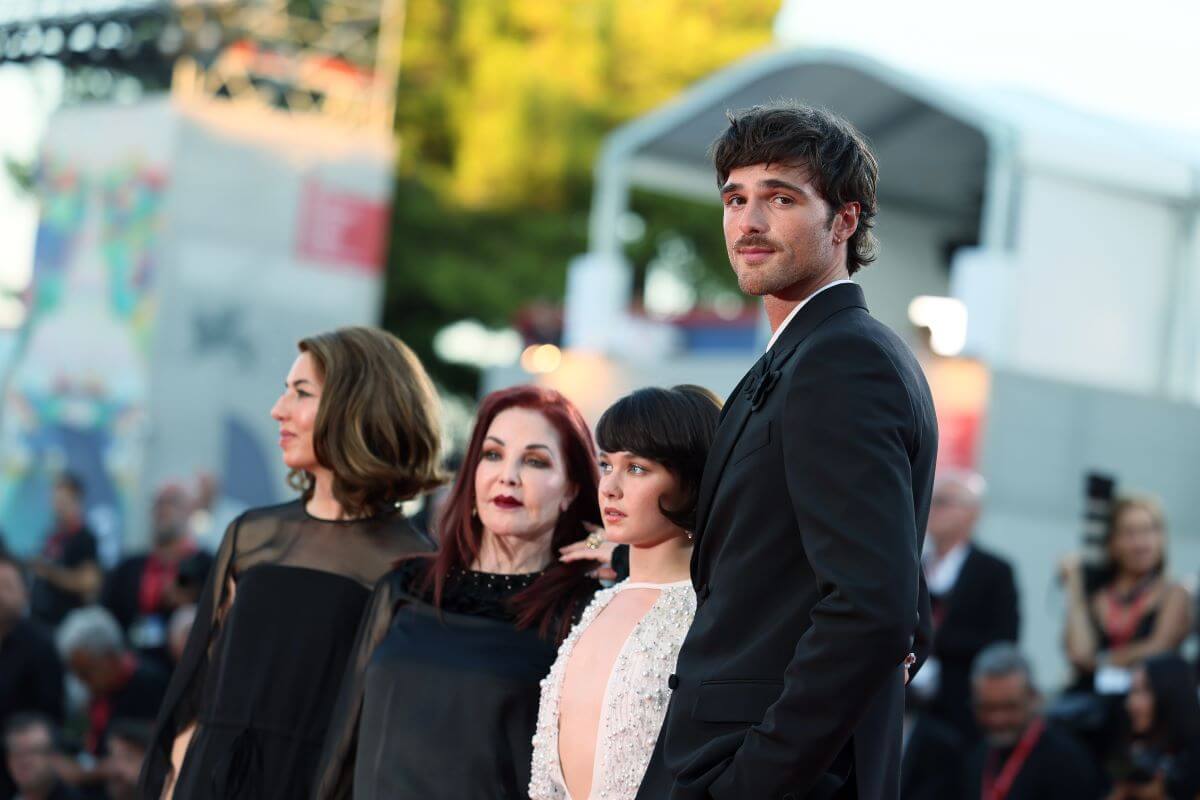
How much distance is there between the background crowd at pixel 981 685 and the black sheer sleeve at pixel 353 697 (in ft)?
9.90

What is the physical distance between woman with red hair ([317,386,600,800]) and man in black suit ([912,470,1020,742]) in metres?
3.35

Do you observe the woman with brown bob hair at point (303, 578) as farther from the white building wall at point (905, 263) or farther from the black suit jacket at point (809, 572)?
the white building wall at point (905, 263)

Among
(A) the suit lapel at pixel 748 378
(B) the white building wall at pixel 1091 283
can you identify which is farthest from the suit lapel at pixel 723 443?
(B) the white building wall at pixel 1091 283

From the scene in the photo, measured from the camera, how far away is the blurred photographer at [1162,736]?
6.16m

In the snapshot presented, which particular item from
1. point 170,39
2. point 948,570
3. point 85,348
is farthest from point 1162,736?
point 170,39

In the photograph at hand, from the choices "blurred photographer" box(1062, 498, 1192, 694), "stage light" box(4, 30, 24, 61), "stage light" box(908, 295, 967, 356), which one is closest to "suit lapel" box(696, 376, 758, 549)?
"blurred photographer" box(1062, 498, 1192, 694)

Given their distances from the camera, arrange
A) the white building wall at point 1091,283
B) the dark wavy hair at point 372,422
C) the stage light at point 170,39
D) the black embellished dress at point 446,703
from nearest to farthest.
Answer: the black embellished dress at point 446,703, the dark wavy hair at point 372,422, the white building wall at point 1091,283, the stage light at point 170,39

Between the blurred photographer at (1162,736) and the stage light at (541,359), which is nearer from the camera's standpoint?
the blurred photographer at (1162,736)

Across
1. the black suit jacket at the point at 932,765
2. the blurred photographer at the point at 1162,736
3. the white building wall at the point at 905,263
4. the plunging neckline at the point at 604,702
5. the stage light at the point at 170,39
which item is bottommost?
the black suit jacket at the point at 932,765

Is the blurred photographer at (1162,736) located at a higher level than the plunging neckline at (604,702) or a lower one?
lower

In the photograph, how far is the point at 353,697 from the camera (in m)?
4.24

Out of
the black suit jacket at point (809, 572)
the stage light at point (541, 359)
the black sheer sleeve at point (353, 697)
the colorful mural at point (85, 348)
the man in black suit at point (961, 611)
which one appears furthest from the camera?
the colorful mural at point (85, 348)

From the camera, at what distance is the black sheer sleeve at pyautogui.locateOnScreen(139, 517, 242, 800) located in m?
4.67

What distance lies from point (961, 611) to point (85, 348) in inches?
503
